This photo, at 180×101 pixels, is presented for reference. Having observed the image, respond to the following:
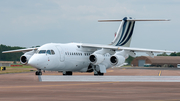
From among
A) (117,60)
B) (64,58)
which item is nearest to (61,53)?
(64,58)

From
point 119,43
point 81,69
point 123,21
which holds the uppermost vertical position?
point 123,21

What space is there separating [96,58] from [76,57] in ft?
8.07

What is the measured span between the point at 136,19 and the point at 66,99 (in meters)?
34.9

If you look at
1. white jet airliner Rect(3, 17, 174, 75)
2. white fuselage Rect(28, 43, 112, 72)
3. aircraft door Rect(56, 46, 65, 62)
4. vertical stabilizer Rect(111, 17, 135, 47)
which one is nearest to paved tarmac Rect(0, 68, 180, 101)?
white fuselage Rect(28, 43, 112, 72)

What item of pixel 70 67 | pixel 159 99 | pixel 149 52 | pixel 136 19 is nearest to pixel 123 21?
pixel 136 19

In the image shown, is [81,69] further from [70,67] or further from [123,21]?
[123,21]

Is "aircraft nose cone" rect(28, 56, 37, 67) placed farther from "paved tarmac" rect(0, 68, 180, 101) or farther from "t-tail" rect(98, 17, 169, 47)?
"t-tail" rect(98, 17, 169, 47)

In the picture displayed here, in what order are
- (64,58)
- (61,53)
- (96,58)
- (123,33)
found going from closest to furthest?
(61,53)
(64,58)
(96,58)
(123,33)

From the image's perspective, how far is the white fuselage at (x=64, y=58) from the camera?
1399 inches

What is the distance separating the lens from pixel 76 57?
134ft

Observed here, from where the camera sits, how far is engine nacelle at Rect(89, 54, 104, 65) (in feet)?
132

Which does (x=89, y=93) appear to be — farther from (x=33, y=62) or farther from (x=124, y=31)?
(x=124, y=31)

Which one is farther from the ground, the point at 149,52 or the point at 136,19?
the point at 136,19

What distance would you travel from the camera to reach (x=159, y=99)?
14.9 m
